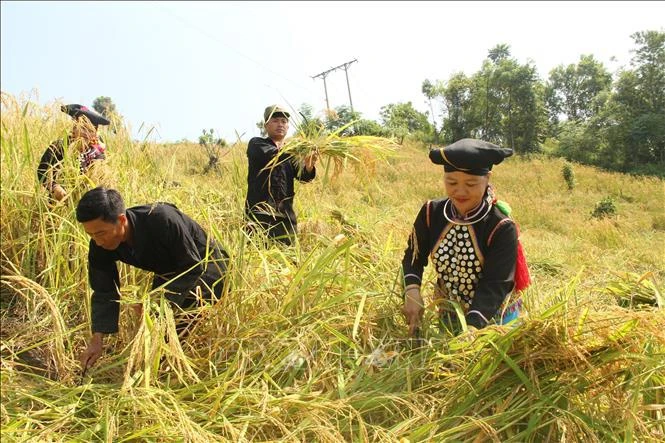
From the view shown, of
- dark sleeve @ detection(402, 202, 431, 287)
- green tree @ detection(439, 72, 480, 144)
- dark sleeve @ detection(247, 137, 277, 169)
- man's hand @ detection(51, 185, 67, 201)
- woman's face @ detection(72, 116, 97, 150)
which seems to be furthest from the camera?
green tree @ detection(439, 72, 480, 144)

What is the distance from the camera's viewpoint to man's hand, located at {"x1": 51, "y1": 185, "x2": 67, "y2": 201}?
246 cm

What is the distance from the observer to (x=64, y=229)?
2361 millimetres

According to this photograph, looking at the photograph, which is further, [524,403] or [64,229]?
[64,229]

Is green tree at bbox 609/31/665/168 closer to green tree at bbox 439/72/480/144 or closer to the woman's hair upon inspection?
green tree at bbox 439/72/480/144

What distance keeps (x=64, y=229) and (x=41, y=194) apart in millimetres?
238

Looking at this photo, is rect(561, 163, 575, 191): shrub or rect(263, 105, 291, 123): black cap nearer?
rect(263, 105, 291, 123): black cap

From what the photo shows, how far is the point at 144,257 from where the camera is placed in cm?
192

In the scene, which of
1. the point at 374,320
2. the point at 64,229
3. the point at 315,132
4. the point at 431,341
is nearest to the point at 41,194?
the point at 64,229

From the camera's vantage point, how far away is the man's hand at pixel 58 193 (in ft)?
8.06

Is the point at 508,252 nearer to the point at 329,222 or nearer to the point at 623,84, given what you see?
the point at 329,222

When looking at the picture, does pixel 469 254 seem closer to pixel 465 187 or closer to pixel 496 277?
pixel 496 277

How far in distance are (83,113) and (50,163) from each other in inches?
21.1

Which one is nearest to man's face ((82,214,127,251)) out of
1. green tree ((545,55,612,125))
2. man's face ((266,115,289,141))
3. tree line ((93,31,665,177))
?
man's face ((266,115,289,141))

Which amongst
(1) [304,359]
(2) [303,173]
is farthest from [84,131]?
(1) [304,359]
